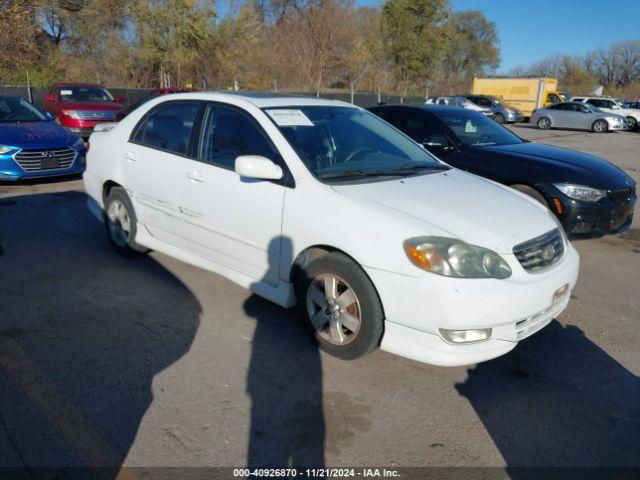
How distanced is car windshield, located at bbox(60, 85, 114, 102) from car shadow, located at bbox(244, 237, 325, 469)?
12.4 meters

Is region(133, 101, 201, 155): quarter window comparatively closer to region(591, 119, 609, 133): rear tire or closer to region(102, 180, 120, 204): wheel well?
region(102, 180, 120, 204): wheel well

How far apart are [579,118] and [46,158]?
1011 inches

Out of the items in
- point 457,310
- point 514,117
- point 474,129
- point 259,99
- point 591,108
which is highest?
point 591,108

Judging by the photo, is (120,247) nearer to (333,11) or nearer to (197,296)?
(197,296)

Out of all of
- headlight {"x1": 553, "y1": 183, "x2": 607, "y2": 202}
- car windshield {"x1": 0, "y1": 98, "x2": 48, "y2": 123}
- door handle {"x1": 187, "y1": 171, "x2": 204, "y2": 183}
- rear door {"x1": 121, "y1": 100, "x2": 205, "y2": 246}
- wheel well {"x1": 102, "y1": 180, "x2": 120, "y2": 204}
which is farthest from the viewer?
car windshield {"x1": 0, "y1": 98, "x2": 48, "y2": 123}

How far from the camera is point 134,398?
2979 millimetres

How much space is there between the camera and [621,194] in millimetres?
5668

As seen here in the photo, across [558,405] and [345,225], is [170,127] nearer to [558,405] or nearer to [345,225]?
[345,225]

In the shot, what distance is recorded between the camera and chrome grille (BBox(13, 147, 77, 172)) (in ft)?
27.1

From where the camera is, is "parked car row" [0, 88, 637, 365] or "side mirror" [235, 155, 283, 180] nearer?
"parked car row" [0, 88, 637, 365]

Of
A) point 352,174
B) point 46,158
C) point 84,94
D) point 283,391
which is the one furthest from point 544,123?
point 283,391

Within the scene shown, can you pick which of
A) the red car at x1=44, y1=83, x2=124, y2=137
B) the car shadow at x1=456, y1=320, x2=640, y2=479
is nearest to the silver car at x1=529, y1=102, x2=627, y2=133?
the red car at x1=44, y1=83, x2=124, y2=137

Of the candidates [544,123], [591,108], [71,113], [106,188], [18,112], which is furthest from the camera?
[544,123]

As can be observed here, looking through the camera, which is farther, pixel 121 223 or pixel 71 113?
pixel 71 113
